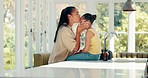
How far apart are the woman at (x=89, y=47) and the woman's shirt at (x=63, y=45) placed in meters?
0.10

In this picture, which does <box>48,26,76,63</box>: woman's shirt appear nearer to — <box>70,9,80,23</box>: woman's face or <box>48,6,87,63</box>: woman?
<box>48,6,87,63</box>: woman

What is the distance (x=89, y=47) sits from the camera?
4.78 m

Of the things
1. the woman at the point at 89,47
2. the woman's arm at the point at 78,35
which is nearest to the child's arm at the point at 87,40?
the woman at the point at 89,47

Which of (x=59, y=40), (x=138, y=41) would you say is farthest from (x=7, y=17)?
(x=138, y=41)

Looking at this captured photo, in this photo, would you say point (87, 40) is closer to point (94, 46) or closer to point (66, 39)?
point (94, 46)

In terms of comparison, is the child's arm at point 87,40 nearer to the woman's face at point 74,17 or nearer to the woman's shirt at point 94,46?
the woman's shirt at point 94,46

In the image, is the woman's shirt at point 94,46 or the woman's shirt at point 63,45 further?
the woman's shirt at point 94,46

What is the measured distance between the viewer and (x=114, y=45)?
10.8 meters

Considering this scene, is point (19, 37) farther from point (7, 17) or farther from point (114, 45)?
point (114, 45)

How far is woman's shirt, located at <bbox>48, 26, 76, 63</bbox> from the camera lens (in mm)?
4570

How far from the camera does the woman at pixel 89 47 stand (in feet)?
14.8

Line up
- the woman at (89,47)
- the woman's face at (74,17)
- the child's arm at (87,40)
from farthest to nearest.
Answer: the woman's face at (74,17) → the child's arm at (87,40) → the woman at (89,47)

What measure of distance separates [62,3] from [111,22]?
5.07 ft

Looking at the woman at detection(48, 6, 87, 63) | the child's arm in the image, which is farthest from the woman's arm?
the child's arm
